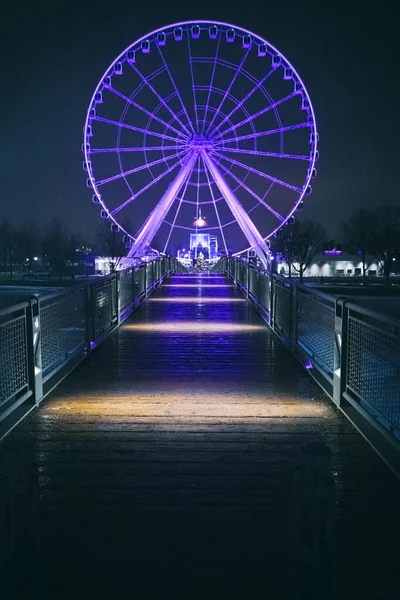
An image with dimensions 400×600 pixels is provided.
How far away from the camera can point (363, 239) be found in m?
89.6

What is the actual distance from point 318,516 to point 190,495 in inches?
54.8

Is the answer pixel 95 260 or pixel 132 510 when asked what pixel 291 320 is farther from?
pixel 95 260

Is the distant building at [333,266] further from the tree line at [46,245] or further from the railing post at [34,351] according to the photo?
the railing post at [34,351]

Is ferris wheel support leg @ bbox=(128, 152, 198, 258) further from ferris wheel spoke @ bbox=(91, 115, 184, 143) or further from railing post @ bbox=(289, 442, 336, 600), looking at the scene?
railing post @ bbox=(289, 442, 336, 600)

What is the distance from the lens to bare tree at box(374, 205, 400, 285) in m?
82.1

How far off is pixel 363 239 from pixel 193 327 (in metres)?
81.0

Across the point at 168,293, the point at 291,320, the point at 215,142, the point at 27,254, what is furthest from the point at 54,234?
the point at 291,320

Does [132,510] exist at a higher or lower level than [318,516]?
lower

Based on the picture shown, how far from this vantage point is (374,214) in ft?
306

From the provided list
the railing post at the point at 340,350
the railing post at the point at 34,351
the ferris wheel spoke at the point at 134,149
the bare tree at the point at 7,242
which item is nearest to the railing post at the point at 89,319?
the railing post at the point at 34,351

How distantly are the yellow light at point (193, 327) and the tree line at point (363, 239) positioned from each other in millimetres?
68761

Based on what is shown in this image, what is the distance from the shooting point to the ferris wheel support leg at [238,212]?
34000 millimetres

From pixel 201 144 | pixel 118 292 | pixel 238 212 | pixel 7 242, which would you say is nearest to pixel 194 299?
pixel 118 292

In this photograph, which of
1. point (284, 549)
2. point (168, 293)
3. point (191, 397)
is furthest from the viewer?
point (168, 293)
